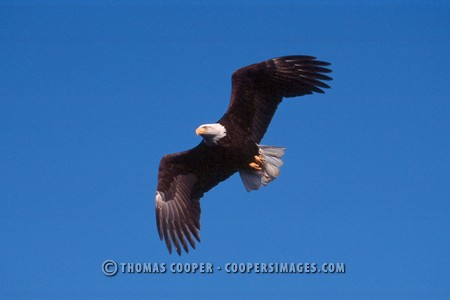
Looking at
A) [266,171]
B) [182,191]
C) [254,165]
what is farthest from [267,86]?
[182,191]

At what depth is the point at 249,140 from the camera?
696cm

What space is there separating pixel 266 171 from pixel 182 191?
115cm

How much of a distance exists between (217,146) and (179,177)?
3.30ft

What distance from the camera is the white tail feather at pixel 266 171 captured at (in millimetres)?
7336

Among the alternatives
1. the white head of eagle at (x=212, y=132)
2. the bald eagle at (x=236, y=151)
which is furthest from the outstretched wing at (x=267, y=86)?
the white head of eagle at (x=212, y=132)

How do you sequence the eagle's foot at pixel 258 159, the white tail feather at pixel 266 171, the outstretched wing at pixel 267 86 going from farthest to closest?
the white tail feather at pixel 266 171 < the eagle's foot at pixel 258 159 < the outstretched wing at pixel 267 86

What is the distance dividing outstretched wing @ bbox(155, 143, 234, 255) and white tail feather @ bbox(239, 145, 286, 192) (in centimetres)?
24

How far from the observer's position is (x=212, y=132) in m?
6.66

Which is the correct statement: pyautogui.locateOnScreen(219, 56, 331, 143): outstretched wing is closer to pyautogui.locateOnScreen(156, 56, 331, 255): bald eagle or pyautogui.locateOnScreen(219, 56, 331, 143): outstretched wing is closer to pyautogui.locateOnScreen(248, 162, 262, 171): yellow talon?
pyautogui.locateOnScreen(156, 56, 331, 255): bald eagle

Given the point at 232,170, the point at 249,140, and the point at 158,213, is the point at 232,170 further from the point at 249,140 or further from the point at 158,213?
the point at 158,213

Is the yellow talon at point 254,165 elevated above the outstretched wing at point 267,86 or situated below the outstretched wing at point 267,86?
below

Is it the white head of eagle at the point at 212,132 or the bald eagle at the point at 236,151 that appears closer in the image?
the white head of eagle at the point at 212,132

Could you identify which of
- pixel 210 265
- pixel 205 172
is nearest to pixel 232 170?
pixel 205 172

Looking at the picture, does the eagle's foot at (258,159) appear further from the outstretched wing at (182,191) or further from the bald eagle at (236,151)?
the outstretched wing at (182,191)
